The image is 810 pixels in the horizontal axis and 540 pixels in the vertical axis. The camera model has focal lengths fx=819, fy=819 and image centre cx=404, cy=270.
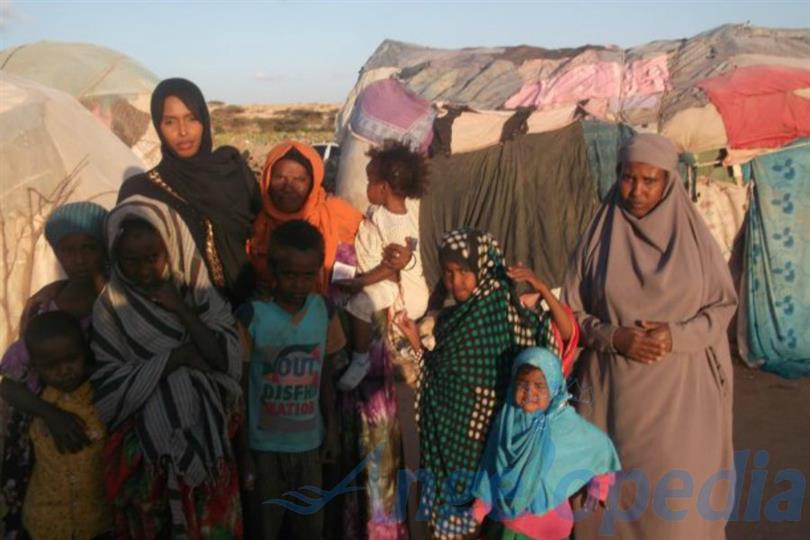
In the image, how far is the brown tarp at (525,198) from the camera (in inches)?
320

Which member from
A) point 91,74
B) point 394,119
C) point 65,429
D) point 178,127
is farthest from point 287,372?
point 91,74

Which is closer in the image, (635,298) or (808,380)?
(635,298)

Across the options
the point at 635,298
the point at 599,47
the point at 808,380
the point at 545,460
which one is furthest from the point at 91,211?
the point at 599,47

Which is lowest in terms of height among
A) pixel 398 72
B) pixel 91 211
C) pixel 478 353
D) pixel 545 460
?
pixel 545 460

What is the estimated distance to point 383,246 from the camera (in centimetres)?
301

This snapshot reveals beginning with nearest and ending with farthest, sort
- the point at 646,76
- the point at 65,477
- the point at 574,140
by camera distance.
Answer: the point at 65,477 → the point at 574,140 → the point at 646,76

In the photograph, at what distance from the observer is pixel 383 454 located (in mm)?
3059

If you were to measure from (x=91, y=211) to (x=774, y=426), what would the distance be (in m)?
4.96

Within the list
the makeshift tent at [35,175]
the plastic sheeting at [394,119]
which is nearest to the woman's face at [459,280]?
the makeshift tent at [35,175]

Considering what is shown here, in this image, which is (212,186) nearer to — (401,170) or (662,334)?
(401,170)

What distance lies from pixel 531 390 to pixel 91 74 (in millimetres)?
11121

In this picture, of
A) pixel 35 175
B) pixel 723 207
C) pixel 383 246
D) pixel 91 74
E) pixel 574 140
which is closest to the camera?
pixel 383 246

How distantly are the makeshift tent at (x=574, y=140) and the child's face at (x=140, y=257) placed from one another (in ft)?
18.5

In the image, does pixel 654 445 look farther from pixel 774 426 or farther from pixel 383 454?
pixel 774 426
